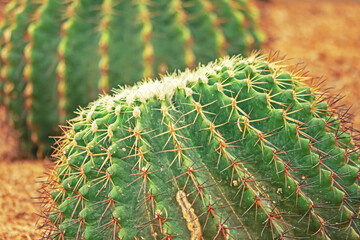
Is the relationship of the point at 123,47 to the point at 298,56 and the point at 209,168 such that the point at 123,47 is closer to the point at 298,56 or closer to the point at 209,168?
the point at 209,168

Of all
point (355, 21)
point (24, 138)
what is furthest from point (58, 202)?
point (355, 21)

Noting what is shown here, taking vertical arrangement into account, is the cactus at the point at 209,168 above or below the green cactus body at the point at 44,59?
below

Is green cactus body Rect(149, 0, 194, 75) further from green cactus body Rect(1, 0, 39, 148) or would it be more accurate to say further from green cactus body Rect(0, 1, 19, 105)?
green cactus body Rect(0, 1, 19, 105)

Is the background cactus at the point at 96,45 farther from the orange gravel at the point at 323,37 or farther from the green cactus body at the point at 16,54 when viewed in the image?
the orange gravel at the point at 323,37

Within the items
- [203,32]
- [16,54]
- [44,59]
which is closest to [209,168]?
[203,32]

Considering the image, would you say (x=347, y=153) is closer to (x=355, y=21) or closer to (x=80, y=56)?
(x=80, y=56)

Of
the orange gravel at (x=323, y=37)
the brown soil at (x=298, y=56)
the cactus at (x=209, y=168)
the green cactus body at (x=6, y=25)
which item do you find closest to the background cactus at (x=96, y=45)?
the green cactus body at (x=6, y=25)

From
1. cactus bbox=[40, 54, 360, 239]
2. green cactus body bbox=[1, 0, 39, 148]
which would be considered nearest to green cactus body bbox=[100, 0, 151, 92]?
green cactus body bbox=[1, 0, 39, 148]
